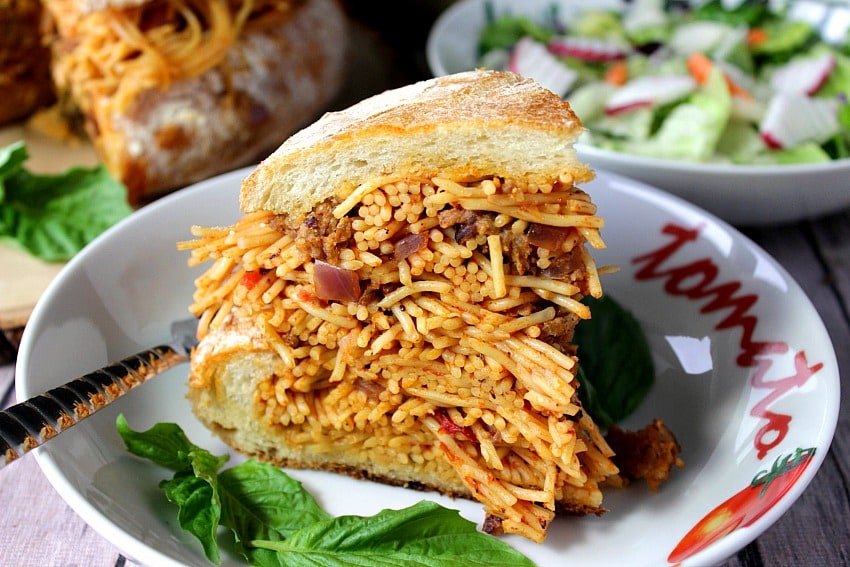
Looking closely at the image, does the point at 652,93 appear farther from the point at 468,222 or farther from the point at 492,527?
the point at 492,527

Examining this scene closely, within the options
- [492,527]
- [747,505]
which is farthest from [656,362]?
[492,527]

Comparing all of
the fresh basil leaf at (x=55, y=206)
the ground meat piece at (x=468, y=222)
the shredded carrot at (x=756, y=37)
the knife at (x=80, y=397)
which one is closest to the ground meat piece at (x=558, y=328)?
the ground meat piece at (x=468, y=222)

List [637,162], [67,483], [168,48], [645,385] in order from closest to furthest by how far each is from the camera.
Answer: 1. [67,483]
2. [645,385]
3. [637,162]
4. [168,48]

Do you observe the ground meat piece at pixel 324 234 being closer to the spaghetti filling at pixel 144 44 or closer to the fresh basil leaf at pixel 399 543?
the fresh basil leaf at pixel 399 543

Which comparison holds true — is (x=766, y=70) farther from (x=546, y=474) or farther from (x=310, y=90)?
(x=546, y=474)

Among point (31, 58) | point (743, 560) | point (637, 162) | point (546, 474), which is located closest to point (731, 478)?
point (743, 560)

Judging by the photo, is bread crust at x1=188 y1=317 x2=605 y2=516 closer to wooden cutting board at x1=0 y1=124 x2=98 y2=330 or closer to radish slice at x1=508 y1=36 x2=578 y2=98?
wooden cutting board at x1=0 y1=124 x2=98 y2=330
